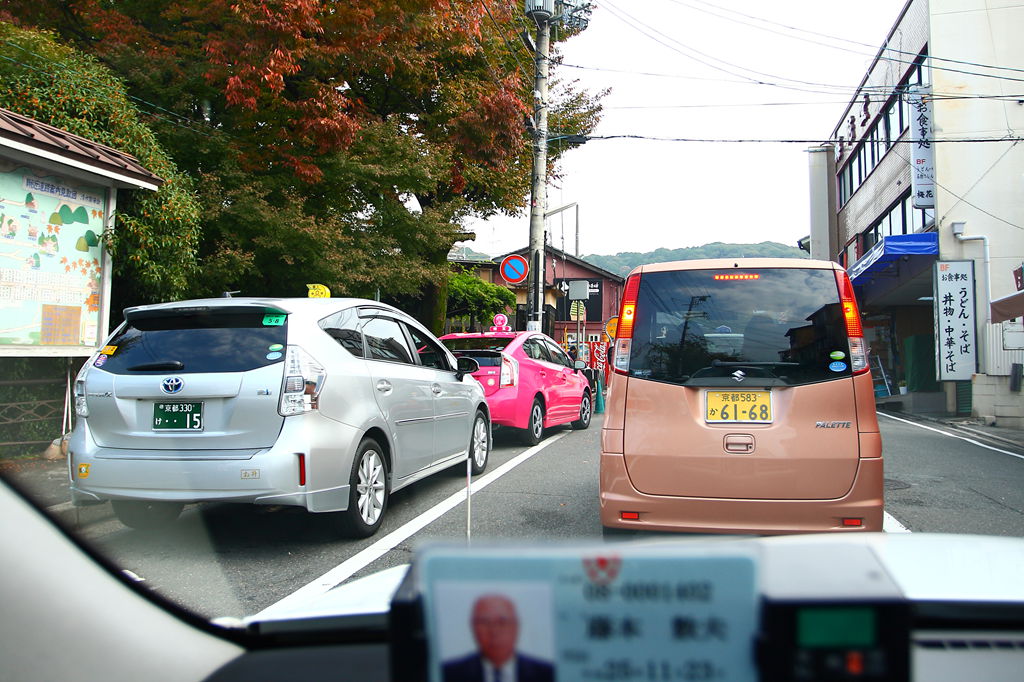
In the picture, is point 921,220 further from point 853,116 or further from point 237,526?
point 237,526

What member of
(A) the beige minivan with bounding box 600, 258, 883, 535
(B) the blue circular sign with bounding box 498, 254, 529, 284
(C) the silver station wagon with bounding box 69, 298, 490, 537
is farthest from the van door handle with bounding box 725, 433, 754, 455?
(B) the blue circular sign with bounding box 498, 254, 529, 284

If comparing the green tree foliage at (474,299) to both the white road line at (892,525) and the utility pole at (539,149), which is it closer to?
the utility pole at (539,149)

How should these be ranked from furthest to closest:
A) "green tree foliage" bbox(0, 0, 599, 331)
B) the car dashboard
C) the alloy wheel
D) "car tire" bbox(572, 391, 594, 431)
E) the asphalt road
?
1. "car tire" bbox(572, 391, 594, 431)
2. "green tree foliage" bbox(0, 0, 599, 331)
3. the alloy wheel
4. the asphalt road
5. the car dashboard

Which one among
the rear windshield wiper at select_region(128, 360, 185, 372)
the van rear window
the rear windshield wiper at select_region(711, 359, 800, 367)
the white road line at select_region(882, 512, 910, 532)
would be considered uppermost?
the van rear window

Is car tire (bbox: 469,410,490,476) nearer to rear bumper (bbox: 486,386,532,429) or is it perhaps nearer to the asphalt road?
the asphalt road

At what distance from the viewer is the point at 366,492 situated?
5098 millimetres

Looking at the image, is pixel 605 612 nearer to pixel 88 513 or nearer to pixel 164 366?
pixel 164 366

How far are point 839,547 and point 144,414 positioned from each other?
4.60 meters

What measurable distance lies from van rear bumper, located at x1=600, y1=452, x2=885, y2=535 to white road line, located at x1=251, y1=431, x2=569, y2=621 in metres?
1.60

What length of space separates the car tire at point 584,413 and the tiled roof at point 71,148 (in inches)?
279

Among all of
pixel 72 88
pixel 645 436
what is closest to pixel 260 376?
pixel 645 436

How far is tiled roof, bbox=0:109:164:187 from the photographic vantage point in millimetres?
7055

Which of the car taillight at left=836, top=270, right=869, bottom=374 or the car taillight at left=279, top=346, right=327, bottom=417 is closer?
the car taillight at left=836, top=270, right=869, bottom=374

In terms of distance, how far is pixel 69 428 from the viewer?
8.55 meters
